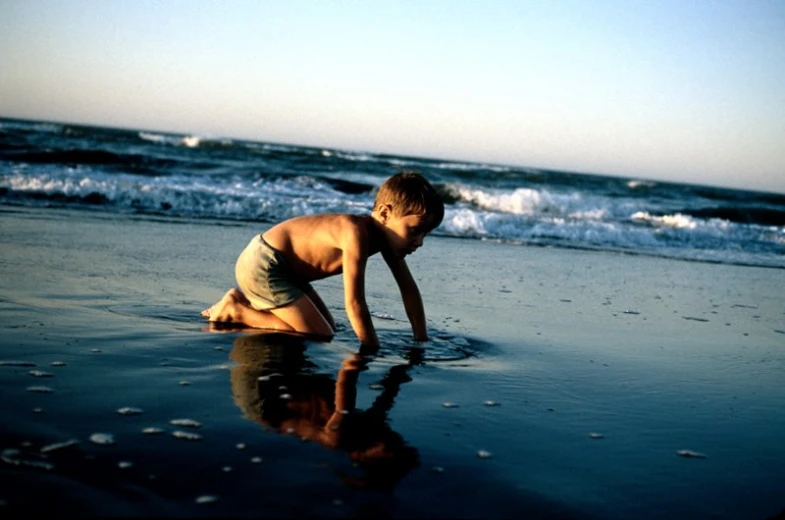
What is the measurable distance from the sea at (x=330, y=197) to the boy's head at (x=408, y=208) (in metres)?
7.80

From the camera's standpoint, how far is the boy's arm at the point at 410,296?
4.32 m

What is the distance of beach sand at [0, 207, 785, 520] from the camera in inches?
81.3

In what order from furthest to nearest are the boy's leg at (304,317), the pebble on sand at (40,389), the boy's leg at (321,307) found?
the boy's leg at (321,307) → the boy's leg at (304,317) → the pebble on sand at (40,389)

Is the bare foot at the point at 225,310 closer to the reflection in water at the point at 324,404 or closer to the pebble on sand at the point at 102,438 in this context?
the reflection in water at the point at 324,404

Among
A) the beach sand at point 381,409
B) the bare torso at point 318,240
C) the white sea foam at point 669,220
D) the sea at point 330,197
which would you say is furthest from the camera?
the white sea foam at point 669,220

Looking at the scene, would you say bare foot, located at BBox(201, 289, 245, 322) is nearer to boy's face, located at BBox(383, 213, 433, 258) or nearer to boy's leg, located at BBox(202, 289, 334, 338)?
boy's leg, located at BBox(202, 289, 334, 338)

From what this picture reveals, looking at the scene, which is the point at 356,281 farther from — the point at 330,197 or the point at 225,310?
the point at 330,197

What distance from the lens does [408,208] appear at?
12.7 feet

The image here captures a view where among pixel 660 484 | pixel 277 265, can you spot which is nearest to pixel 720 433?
pixel 660 484

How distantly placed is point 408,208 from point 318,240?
0.67 meters

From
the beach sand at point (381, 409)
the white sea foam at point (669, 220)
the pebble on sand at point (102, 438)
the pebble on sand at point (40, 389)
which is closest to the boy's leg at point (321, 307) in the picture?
the beach sand at point (381, 409)

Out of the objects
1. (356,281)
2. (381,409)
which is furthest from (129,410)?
(356,281)

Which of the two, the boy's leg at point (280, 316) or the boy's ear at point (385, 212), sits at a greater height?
the boy's ear at point (385, 212)

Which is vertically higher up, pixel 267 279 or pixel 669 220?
pixel 669 220
